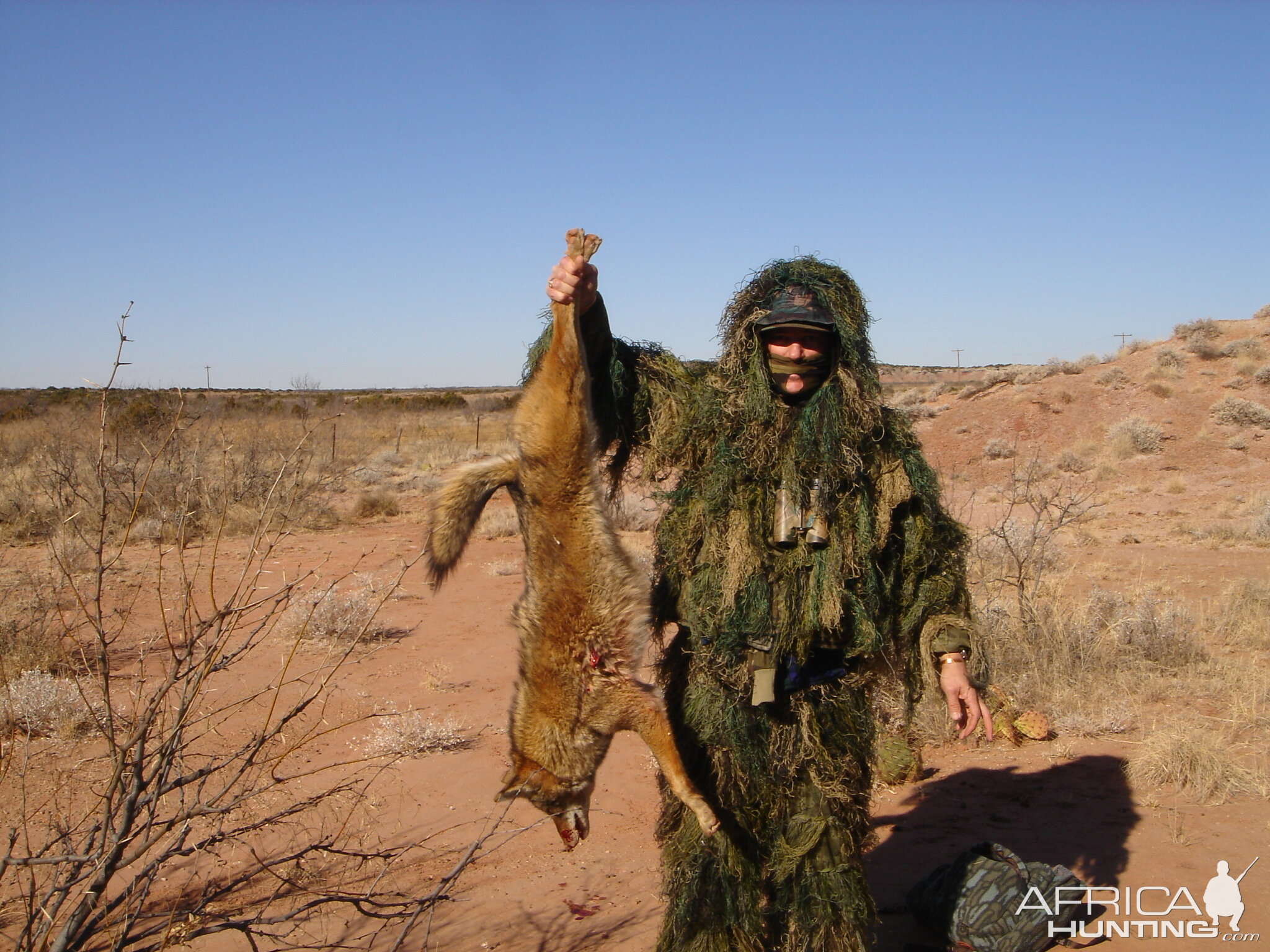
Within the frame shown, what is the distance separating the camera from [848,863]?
2.78 metres

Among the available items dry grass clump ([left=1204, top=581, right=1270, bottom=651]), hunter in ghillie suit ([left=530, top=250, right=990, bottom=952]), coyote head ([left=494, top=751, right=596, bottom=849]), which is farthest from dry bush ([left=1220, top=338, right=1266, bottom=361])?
coyote head ([left=494, top=751, right=596, bottom=849])

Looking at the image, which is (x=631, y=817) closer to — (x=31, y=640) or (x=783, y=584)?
(x=783, y=584)

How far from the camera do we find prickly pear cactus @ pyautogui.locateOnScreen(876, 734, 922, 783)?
5.12 m

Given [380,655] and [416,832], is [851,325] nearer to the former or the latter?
[416,832]

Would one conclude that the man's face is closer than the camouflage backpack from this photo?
Yes

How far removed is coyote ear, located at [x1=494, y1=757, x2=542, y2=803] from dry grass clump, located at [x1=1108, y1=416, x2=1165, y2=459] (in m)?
18.4

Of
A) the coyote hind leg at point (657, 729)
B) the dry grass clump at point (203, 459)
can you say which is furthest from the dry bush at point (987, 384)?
the coyote hind leg at point (657, 729)

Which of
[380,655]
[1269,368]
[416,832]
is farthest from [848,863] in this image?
[1269,368]

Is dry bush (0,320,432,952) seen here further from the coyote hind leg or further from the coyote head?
the coyote hind leg

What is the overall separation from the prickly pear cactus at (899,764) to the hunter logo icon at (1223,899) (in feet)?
5.44

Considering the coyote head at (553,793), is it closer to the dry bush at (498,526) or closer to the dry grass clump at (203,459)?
the dry grass clump at (203,459)

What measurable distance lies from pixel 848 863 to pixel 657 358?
5.70 feet

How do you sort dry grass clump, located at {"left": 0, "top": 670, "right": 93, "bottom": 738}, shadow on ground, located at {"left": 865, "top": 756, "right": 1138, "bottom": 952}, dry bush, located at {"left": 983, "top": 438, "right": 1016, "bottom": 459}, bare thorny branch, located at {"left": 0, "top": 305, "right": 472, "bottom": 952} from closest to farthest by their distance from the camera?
bare thorny branch, located at {"left": 0, "top": 305, "right": 472, "bottom": 952}, shadow on ground, located at {"left": 865, "top": 756, "right": 1138, "bottom": 952}, dry grass clump, located at {"left": 0, "top": 670, "right": 93, "bottom": 738}, dry bush, located at {"left": 983, "top": 438, "right": 1016, "bottom": 459}

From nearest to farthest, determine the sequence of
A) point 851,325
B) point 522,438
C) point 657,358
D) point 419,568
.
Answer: point 522,438, point 851,325, point 657,358, point 419,568
